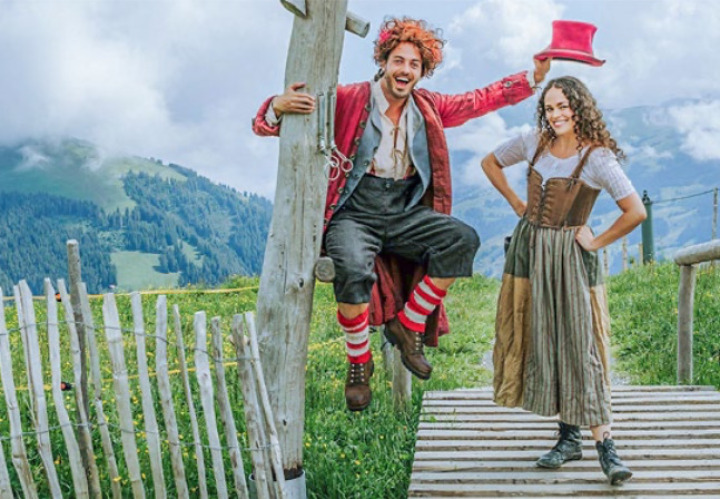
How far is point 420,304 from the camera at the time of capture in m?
4.51

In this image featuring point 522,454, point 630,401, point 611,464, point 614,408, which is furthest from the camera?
point 630,401

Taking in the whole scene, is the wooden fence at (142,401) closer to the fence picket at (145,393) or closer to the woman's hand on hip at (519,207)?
the fence picket at (145,393)

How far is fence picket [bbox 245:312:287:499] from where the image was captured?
4090 millimetres

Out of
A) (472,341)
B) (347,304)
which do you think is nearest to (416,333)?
(347,304)

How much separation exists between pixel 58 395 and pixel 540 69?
113 inches

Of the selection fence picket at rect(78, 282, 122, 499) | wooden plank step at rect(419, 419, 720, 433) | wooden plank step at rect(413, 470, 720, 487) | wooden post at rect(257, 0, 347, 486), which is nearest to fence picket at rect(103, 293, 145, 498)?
fence picket at rect(78, 282, 122, 499)

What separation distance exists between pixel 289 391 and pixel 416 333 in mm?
708

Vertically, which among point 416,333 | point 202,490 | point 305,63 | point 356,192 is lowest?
point 202,490

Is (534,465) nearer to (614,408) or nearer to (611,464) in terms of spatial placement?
(611,464)

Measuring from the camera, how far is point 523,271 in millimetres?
4645

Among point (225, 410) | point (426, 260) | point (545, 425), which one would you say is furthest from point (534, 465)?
point (225, 410)

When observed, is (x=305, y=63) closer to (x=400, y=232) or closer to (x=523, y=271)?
(x=400, y=232)

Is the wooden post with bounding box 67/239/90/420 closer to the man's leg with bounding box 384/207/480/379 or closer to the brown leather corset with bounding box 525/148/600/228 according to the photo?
the man's leg with bounding box 384/207/480/379

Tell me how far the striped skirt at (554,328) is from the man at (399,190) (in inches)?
15.2
